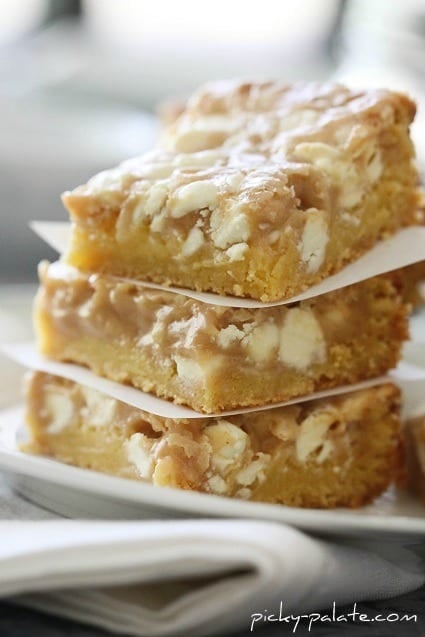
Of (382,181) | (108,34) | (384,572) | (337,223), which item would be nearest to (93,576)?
(384,572)

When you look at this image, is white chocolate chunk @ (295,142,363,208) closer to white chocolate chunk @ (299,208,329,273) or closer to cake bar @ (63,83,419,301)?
cake bar @ (63,83,419,301)

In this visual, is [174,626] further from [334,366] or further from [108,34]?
[108,34]

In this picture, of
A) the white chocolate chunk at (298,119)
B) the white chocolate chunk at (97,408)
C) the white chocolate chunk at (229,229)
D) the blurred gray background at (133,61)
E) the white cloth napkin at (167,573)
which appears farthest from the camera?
the blurred gray background at (133,61)

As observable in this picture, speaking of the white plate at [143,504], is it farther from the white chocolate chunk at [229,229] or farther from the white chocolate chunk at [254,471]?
the white chocolate chunk at [229,229]

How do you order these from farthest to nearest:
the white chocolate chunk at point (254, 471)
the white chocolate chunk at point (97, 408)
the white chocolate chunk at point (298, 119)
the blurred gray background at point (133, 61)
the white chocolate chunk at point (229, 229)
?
the blurred gray background at point (133, 61) < the white chocolate chunk at point (298, 119) < the white chocolate chunk at point (97, 408) < the white chocolate chunk at point (254, 471) < the white chocolate chunk at point (229, 229)

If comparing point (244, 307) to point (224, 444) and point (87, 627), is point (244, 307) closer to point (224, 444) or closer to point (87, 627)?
point (224, 444)

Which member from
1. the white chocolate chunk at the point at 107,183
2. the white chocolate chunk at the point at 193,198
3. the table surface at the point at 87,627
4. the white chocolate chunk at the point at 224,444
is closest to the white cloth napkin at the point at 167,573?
the table surface at the point at 87,627

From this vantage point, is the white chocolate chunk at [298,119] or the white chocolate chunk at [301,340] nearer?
the white chocolate chunk at [301,340]

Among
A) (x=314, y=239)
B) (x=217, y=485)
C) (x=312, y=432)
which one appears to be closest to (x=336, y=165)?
(x=314, y=239)

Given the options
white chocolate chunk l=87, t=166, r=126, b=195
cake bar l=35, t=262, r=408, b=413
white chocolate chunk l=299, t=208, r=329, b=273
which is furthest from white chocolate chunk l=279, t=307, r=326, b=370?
white chocolate chunk l=87, t=166, r=126, b=195
